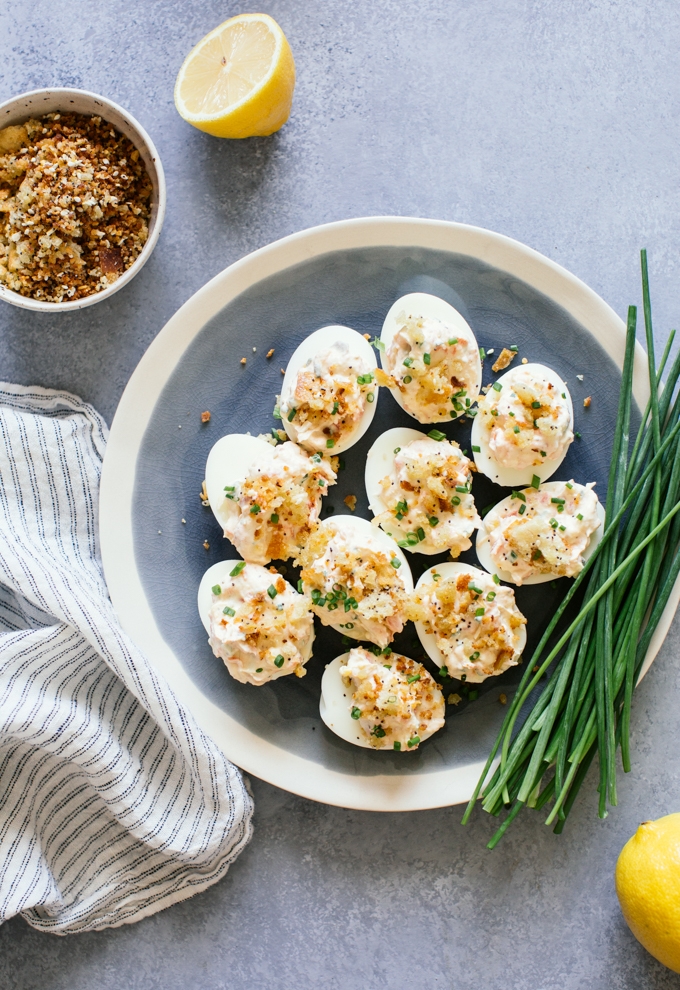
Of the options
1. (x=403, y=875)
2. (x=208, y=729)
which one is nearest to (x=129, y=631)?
(x=208, y=729)


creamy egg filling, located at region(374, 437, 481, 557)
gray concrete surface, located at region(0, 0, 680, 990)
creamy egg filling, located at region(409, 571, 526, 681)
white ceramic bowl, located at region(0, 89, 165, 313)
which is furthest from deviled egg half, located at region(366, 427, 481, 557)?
white ceramic bowl, located at region(0, 89, 165, 313)

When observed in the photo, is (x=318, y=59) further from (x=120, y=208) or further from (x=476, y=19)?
(x=120, y=208)

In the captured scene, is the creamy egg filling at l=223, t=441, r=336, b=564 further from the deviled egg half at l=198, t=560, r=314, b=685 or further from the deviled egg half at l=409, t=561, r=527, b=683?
the deviled egg half at l=409, t=561, r=527, b=683

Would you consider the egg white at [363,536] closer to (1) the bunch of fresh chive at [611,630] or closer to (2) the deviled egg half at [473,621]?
(2) the deviled egg half at [473,621]

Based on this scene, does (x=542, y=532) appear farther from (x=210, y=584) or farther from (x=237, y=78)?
(x=237, y=78)

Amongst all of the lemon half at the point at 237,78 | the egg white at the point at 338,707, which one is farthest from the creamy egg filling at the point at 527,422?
the lemon half at the point at 237,78

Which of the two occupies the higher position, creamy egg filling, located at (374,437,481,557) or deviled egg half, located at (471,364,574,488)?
deviled egg half, located at (471,364,574,488)
